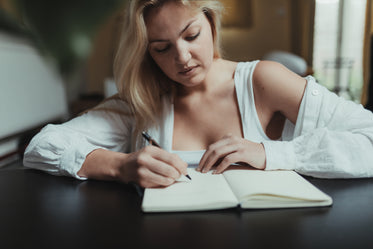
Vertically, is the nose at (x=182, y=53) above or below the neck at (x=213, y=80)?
above

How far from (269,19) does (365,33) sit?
1458mm

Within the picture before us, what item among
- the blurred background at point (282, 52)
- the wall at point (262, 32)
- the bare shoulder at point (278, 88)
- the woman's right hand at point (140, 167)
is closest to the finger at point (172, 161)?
the woman's right hand at point (140, 167)

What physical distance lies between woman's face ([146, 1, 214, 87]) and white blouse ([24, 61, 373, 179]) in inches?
6.1

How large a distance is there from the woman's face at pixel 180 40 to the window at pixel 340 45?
463 cm

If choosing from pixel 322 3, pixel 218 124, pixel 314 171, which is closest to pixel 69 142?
pixel 218 124

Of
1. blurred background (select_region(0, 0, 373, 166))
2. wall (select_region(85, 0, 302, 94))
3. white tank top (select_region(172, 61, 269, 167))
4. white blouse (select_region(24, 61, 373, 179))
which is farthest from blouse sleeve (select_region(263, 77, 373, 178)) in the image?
wall (select_region(85, 0, 302, 94))

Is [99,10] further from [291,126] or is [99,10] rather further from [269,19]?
[269,19]

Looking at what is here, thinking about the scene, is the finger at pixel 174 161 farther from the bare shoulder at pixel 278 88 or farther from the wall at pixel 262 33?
the wall at pixel 262 33

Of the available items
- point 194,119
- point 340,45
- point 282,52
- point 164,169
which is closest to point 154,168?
point 164,169

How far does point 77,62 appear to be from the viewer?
23 centimetres

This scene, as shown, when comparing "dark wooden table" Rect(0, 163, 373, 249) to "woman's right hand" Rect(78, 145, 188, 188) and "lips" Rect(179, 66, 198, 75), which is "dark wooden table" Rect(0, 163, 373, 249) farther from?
"lips" Rect(179, 66, 198, 75)

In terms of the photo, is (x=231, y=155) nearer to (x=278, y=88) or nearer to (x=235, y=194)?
(x=235, y=194)

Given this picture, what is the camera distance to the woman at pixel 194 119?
2.39ft

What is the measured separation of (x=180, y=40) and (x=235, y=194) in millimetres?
494
